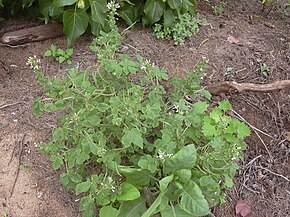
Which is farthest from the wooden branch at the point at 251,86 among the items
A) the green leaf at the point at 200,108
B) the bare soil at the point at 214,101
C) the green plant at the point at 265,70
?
the green leaf at the point at 200,108

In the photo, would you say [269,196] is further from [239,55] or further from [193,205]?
[239,55]

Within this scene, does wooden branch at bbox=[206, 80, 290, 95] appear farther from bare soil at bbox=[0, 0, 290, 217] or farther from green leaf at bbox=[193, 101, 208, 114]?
green leaf at bbox=[193, 101, 208, 114]

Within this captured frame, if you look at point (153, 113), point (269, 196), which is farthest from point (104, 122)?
point (269, 196)

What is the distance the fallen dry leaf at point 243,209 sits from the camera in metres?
2.79

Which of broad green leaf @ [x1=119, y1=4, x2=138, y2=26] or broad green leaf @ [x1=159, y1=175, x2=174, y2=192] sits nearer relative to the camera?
broad green leaf @ [x1=159, y1=175, x2=174, y2=192]

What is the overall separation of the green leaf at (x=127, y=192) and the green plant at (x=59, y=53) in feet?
4.29

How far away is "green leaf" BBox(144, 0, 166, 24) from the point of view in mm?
3480

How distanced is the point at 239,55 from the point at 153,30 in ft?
2.41

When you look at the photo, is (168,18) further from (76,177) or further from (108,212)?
(108,212)

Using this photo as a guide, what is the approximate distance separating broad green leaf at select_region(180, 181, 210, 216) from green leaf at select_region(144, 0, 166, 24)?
61.8 inches

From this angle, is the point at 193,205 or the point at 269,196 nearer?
the point at 193,205

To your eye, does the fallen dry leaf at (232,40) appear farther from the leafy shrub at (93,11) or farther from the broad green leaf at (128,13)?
the broad green leaf at (128,13)

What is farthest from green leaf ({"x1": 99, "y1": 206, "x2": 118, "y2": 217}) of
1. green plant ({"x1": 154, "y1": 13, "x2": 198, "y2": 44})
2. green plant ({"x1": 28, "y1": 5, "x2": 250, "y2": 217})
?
green plant ({"x1": 154, "y1": 13, "x2": 198, "y2": 44})

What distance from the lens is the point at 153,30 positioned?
3.71 metres
